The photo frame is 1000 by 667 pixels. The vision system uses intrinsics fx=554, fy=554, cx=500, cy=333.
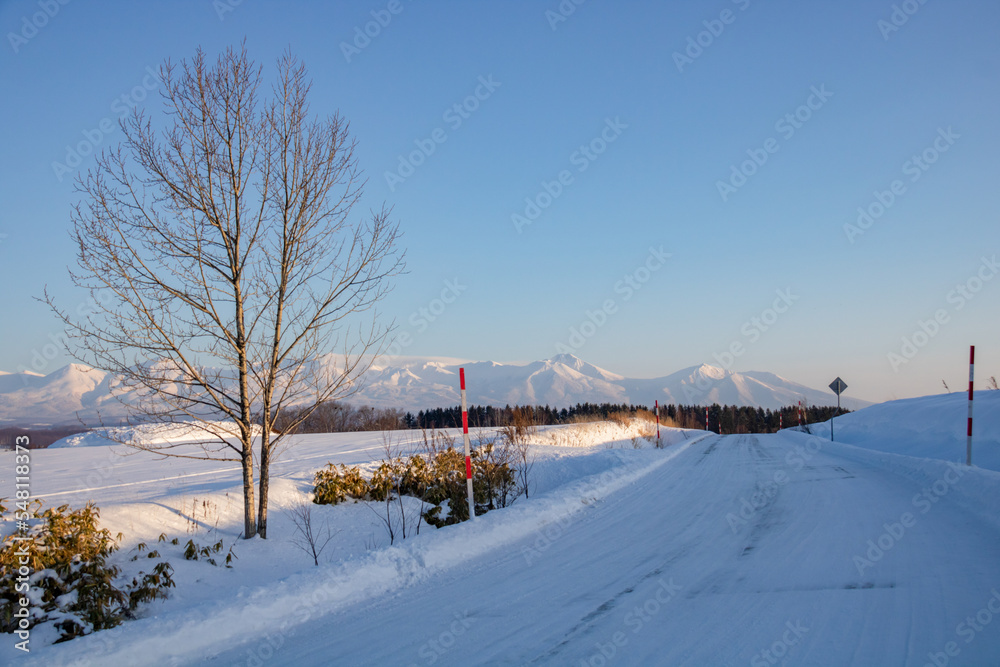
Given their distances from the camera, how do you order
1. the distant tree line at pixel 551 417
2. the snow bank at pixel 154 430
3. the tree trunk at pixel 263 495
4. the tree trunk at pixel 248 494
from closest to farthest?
1. the snow bank at pixel 154 430
2. the tree trunk at pixel 248 494
3. the tree trunk at pixel 263 495
4. the distant tree line at pixel 551 417

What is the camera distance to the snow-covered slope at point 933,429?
43.8ft

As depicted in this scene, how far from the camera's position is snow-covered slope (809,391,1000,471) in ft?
43.8

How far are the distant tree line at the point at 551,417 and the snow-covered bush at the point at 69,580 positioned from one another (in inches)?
690

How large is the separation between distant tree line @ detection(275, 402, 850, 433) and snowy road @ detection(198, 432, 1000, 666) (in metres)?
15.9

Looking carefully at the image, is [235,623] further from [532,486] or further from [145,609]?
[532,486]

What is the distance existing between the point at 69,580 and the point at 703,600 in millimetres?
5715

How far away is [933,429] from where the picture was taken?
17.0 m

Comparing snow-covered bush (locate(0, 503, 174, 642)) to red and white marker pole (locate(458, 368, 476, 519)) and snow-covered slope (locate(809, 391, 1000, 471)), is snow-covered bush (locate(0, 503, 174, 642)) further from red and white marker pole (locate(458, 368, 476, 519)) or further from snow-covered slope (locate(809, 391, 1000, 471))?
snow-covered slope (locate(809, 391, 1000, 471))

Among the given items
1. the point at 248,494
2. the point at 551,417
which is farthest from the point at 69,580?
the point at 551,417

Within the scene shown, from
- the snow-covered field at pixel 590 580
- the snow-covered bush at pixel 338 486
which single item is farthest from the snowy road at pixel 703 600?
the snow-covered bush at pixel 338 486

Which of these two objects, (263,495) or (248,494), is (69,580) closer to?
(248,494)

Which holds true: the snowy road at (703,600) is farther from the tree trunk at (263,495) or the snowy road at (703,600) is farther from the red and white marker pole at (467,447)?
the tree trunk at (263,495)

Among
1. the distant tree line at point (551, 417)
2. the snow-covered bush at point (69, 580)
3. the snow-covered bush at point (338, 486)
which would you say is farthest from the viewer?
the distant tree line at point (551, 417)

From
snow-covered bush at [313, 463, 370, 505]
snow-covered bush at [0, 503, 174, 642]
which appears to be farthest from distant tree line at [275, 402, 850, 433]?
snow-covered bush at [0, 503, 174, 642]
